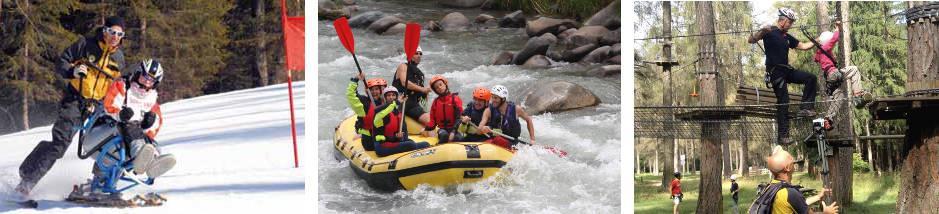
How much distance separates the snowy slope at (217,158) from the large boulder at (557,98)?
1.97 metres

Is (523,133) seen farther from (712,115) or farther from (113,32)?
(113,32)

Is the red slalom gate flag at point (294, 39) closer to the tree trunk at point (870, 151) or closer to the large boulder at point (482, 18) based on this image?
the large boulder at point (482, 18)

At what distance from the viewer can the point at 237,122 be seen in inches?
364

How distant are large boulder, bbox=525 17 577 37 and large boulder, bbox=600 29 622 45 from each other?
0.31m

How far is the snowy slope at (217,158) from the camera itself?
8.12 meters

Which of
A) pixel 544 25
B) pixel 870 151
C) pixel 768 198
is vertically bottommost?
pixel 768 198

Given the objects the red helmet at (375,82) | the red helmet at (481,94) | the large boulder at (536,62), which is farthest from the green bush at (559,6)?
the red helmet at (375,82)

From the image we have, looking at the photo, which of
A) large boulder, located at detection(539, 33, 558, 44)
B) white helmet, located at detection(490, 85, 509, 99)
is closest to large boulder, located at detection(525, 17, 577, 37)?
large boulder, located at detection(539, 33, 558, 44)

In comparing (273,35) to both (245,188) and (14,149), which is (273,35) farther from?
(14,149)

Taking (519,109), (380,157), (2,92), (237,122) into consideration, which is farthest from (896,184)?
(2,92)

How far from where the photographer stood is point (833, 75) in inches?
396

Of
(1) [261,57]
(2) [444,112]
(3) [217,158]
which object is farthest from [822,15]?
(3) [217,158]

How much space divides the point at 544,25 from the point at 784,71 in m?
2.33

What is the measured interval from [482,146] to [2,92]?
3746mm
